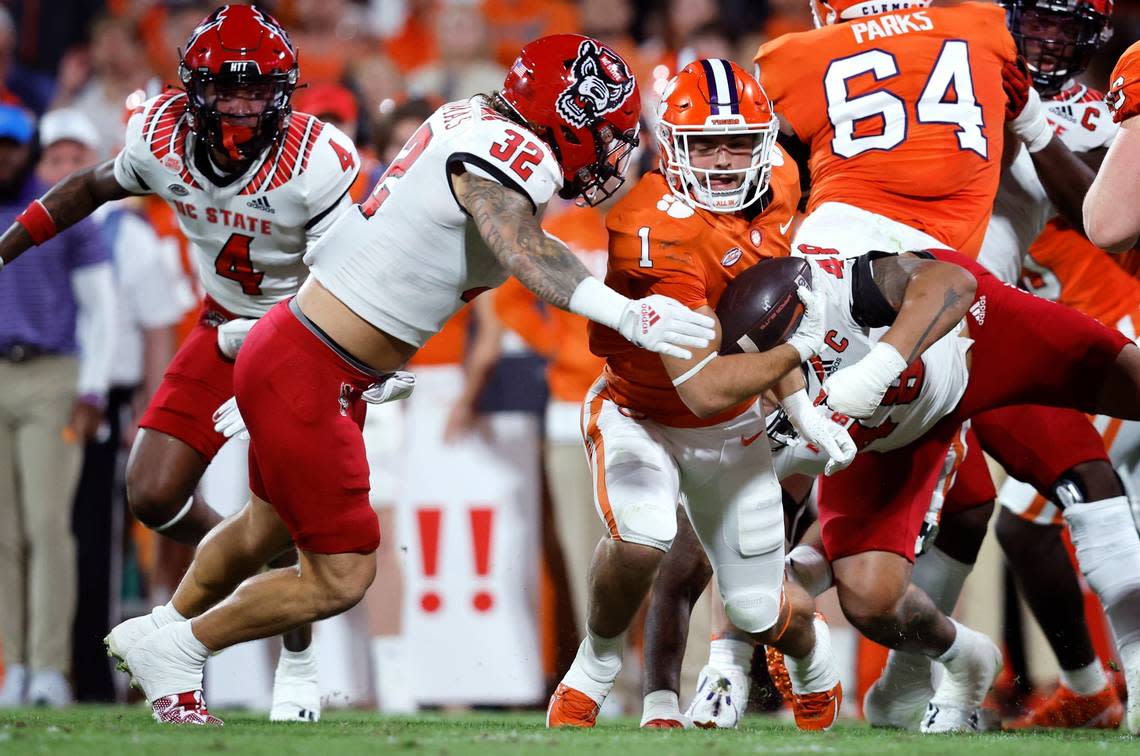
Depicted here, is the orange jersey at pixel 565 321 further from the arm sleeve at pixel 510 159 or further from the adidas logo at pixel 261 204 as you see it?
the arm sleeve at pixel 510 159

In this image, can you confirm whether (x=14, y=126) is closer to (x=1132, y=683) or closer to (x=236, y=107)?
(x=236, y=107)

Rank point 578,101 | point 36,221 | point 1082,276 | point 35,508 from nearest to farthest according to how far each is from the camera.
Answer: point 578,101 < point 36,221 < point 1082,276 < point 35,508

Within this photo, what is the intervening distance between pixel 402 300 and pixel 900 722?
7.10ft

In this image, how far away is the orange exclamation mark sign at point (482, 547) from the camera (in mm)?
7215

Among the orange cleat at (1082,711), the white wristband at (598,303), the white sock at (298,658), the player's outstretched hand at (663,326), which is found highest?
the white wristband at (598,303)

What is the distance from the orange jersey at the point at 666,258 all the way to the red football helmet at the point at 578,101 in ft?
0.51

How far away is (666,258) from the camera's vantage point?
170 inches

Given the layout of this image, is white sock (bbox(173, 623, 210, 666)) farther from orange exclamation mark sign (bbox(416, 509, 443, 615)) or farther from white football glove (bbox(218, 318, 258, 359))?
orange exclamation mark sign (bbox(416, 509, 443, 615))

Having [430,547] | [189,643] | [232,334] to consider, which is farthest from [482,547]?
[189,643]

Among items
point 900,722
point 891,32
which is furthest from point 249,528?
point 891,32

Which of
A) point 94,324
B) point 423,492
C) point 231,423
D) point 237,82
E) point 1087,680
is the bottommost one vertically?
point 1087,680

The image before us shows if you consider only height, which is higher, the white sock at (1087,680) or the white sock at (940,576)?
the white sock at (940,576)

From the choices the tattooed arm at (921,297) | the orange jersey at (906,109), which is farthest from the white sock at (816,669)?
→ the orange jersey at (906,109)

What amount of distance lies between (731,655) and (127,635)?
1803mm
